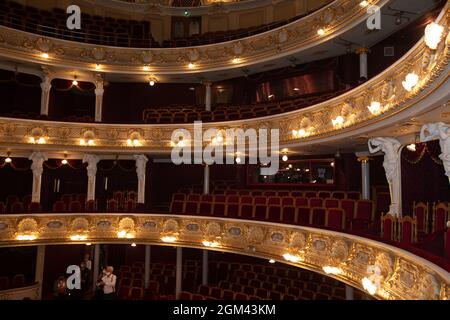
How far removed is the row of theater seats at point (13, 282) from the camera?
1278 cm

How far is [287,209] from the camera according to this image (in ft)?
31.8

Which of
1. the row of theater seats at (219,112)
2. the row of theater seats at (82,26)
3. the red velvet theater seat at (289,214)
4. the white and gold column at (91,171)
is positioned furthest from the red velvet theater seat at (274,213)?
the row of theater seats at (82,26)

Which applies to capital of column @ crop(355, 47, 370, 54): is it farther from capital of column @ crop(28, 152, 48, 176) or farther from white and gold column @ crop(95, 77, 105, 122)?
capital of column @ crop(28, 152, 48, 176)

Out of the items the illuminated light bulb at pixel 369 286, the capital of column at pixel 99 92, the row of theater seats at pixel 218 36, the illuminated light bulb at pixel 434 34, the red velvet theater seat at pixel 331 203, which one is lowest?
the illuminated light bulb at pixel 369 286

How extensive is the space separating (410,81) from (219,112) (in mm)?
9181

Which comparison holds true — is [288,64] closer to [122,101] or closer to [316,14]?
[316,14]

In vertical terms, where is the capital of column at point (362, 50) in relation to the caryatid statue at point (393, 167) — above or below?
above

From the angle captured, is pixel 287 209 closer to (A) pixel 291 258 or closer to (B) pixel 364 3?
(A) pixel 291 258

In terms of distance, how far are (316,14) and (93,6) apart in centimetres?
1068

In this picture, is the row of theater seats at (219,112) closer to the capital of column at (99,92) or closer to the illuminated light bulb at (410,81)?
the capital of column at (99,92)

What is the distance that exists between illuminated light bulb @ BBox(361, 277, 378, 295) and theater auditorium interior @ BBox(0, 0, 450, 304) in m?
0.07

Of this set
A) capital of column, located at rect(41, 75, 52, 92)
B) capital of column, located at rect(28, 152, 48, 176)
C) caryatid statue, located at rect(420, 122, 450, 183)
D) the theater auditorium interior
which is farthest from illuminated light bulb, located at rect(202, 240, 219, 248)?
capital of column, located at rect(41, 75, 52, 92)

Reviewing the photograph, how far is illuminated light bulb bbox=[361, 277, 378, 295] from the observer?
5.36 m

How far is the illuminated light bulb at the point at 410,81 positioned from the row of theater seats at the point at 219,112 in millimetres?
5943
